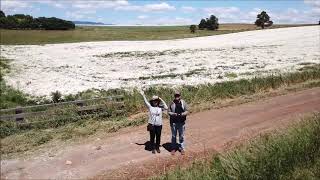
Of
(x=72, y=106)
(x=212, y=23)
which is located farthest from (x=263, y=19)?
(x=72, y=106)

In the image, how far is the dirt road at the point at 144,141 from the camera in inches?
543

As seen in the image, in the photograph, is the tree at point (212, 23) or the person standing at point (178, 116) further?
the tree at point (212, 23)

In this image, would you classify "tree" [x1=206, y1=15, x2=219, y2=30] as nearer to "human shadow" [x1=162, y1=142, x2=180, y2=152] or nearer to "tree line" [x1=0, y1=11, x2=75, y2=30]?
"tree line" [x1=0, y1=11, x2=75, y2=30]

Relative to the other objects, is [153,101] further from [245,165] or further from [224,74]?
[224,74]

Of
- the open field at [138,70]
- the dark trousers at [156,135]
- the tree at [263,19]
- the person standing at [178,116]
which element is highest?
the tree at [263,19]

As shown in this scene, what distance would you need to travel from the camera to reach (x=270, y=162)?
11.8 meters

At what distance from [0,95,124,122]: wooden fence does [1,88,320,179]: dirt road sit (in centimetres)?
242

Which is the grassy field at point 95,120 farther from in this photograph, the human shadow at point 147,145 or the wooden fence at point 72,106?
the human shadow at point 147,145

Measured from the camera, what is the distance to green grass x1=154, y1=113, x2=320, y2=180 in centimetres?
1159

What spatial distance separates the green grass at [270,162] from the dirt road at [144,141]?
2.14 meters

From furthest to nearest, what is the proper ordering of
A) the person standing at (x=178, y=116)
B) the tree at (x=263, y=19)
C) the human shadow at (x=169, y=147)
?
the tree at (x=263, y=19) → the human shadow at (x=169, y=147) → the person standing at (x=178, y=116)

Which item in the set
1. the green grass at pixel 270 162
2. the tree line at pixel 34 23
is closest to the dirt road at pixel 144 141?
the green grass at pixel 270 162

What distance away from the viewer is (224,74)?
113ft

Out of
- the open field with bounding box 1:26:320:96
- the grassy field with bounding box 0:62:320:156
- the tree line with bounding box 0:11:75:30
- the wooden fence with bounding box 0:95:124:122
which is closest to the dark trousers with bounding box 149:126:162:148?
the grassy field with bounding box 0:62:320:156
